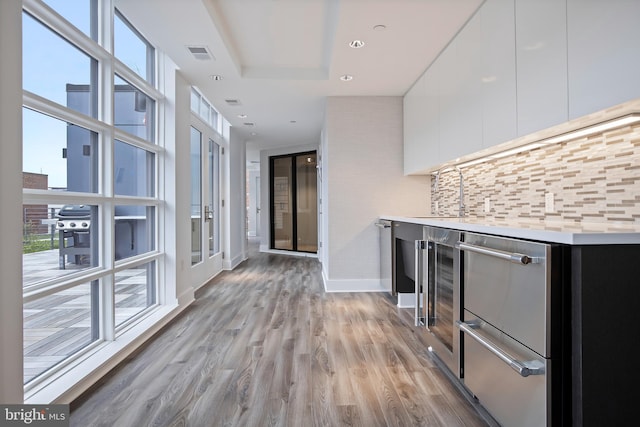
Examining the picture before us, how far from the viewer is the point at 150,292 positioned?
3270 mm

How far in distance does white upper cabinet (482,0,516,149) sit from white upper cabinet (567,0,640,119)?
1.47 ft

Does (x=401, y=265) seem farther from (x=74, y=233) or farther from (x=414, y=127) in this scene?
(x=74, y=233)

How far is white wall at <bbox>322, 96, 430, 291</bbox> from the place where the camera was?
4.27m

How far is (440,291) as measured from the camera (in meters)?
2.14

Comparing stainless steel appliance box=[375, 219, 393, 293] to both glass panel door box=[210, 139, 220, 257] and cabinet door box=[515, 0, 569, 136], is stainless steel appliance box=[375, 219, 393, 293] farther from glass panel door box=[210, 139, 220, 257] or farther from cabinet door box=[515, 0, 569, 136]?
glass panel door box=[210, 139, 220, 257]

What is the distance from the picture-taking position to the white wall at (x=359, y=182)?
4273 mm

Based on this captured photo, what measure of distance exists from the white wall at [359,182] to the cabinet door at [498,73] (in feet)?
6.51

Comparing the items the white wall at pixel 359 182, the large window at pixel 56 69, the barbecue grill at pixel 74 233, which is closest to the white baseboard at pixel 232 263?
the white wall at pixel 359 182

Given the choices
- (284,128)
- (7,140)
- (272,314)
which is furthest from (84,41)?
(284,128)

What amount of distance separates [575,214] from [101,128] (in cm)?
295

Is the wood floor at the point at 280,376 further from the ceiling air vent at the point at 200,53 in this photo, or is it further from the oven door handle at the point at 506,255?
the ceiling air vent at the point at 200,53

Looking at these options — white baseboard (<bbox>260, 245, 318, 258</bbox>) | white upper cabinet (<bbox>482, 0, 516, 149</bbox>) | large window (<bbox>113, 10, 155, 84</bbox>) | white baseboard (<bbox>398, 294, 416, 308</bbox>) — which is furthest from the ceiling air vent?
white baseboard (<bbox>260, 245, 318, 258</bbox>)

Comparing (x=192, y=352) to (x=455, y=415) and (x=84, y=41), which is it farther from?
(x=84, y=41)

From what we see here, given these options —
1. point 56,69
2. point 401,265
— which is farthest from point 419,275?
point 56,69
